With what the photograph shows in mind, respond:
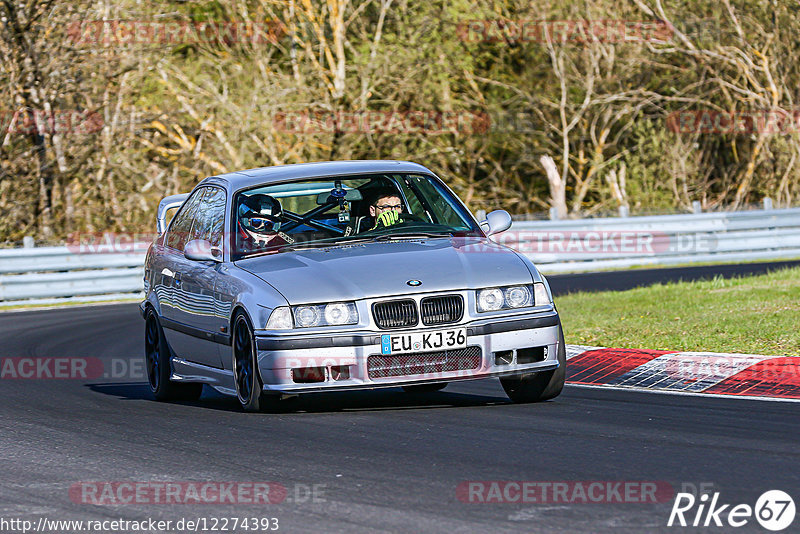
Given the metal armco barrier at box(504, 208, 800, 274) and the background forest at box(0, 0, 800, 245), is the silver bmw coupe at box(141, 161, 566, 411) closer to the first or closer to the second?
the metal armco barrier at box(504, 208, 800, 274)

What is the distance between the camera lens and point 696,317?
42.0 ft

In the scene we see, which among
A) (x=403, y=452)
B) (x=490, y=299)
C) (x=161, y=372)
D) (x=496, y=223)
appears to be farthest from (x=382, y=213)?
(x=403, y=452)

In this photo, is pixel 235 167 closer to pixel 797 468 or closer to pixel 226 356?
pixel 226 356

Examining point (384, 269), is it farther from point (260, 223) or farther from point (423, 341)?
point (260, 223)

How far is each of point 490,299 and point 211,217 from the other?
8.26ft

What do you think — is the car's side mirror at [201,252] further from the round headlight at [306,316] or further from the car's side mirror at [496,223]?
the car's side mirror at [496,223]

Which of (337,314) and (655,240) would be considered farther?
(655,240)

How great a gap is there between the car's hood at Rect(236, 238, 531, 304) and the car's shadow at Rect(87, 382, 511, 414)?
0.81 metres

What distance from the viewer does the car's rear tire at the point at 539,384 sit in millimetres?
8273

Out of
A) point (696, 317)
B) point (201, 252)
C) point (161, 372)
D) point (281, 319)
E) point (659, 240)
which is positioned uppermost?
point (201, 252)

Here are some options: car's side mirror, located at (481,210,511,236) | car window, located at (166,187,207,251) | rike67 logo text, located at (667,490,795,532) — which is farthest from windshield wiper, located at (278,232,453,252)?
rike67 logo text, located at (667,490,795,532)

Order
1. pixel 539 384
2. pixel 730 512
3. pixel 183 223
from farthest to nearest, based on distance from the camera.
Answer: pixel 183 223 < pixel 539 384 < pixel 730 512

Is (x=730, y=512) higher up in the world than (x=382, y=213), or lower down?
lower down

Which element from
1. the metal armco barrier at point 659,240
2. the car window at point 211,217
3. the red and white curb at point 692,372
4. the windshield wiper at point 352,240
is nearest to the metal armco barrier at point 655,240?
the metal armco barrier at point 659,240
